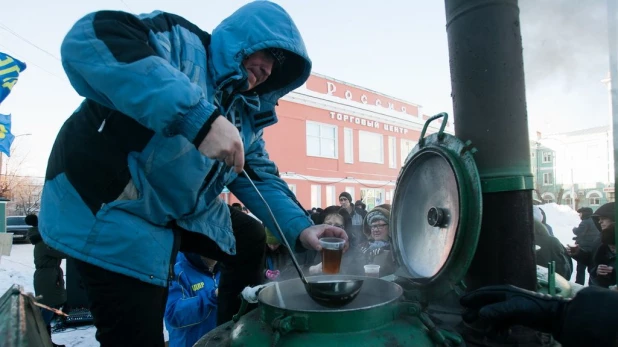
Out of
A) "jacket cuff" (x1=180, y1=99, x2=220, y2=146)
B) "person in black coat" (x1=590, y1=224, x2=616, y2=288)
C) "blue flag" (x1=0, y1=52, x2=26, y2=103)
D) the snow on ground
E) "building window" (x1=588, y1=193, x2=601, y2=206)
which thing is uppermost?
"blue flag" (x1=0, y1=52, x2=26, y2=103)

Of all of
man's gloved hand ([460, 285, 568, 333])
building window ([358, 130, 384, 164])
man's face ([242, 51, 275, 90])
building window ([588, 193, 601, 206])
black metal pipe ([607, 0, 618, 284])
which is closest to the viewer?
man's gloved hand ([460, 285, 568, 333])

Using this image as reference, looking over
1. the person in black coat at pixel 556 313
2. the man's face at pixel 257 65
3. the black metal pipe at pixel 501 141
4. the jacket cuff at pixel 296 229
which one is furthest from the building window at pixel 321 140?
the person in black coat at pixel 556 313

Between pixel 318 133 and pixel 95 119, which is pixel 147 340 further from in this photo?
pixel 318 133

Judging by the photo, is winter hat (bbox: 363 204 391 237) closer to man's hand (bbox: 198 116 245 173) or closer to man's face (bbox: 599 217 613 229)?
man's face (bbox: 599 217 613 229)

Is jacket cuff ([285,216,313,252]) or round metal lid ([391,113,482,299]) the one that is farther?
jacket cuff ([285,216,313,252])

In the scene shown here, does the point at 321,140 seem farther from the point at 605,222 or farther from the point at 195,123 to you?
the point at 195,123

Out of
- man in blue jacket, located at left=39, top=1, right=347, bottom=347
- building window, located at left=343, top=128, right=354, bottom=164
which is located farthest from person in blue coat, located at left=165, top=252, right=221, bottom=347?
building window, located at left=343, top=128, right=354, bottom=164

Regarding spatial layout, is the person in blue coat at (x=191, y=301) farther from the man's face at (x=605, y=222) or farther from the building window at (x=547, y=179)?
the building window at (x=547, y=179)

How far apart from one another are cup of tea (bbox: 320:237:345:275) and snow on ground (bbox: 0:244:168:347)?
10.8 ft

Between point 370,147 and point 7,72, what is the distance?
59.3ft

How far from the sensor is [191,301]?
9.98 feet

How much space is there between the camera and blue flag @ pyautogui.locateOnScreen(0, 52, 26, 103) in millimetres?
6758

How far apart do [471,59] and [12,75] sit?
7823mm

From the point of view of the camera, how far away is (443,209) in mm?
1936
